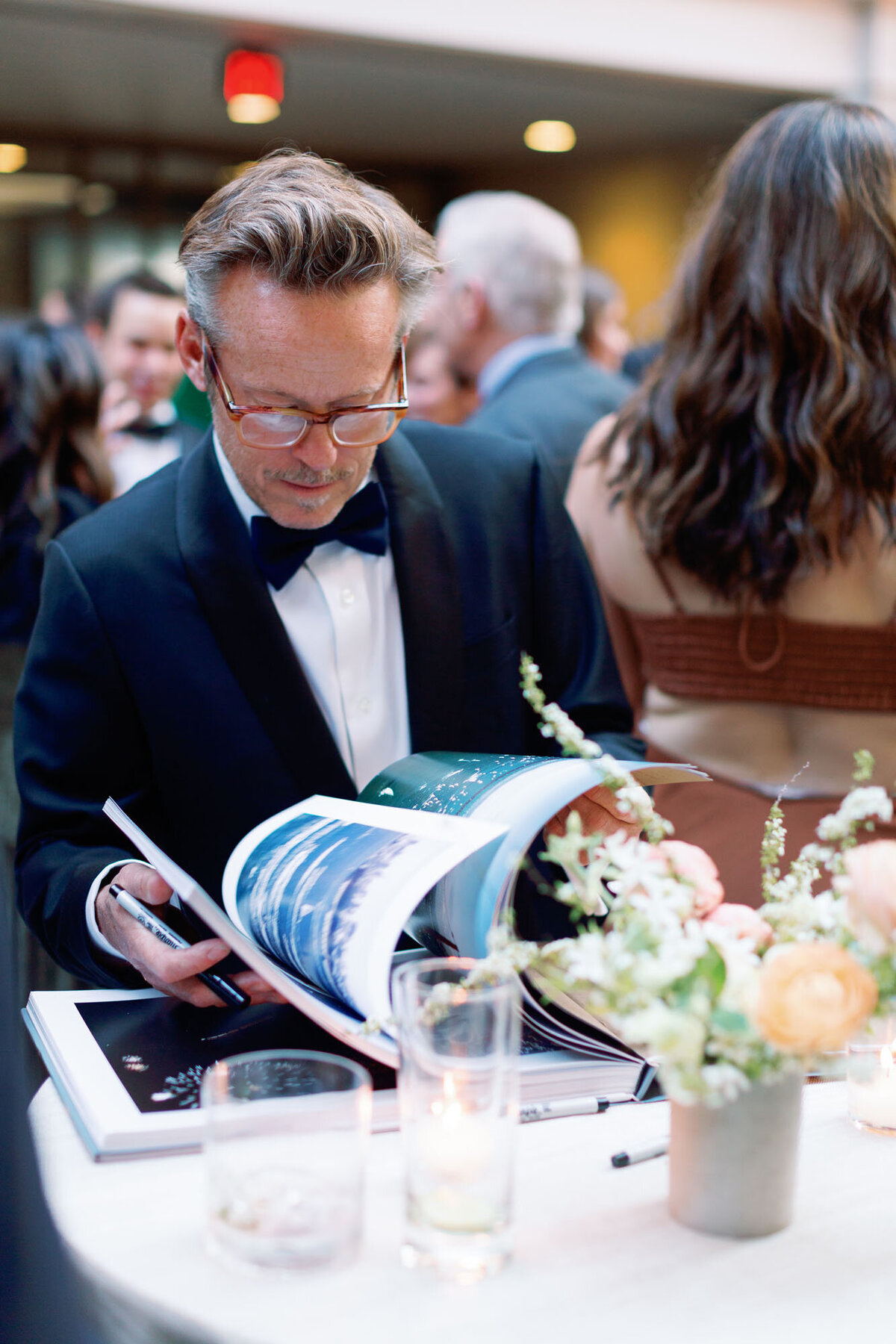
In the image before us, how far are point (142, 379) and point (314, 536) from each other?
10.3 ft

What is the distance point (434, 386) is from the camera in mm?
4488

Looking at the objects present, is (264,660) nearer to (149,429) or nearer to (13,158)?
(149,429)

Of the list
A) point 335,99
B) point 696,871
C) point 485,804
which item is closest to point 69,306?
point 335,99

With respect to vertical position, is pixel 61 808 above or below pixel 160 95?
below

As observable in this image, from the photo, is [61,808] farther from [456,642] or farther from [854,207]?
[854,207]

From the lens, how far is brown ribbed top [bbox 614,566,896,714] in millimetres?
1848

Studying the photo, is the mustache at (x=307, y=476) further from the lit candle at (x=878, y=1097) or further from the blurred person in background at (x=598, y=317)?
the blurred person in background at (x=598, y=317)

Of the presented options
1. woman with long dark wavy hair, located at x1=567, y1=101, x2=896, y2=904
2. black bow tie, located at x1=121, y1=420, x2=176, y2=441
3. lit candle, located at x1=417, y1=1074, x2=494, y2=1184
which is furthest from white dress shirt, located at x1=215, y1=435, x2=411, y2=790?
black bow tie, located at x1=121, y1=420, x2=176, y2=441

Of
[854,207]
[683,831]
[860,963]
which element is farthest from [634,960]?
[854,207]

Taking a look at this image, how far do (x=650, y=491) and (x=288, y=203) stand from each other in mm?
741

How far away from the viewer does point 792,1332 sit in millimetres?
819

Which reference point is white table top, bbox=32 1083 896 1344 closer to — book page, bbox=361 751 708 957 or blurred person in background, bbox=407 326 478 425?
book page, bbox=361 751 708 957

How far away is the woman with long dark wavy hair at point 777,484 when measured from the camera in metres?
1.79

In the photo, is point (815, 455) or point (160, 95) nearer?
point (815, 455)
